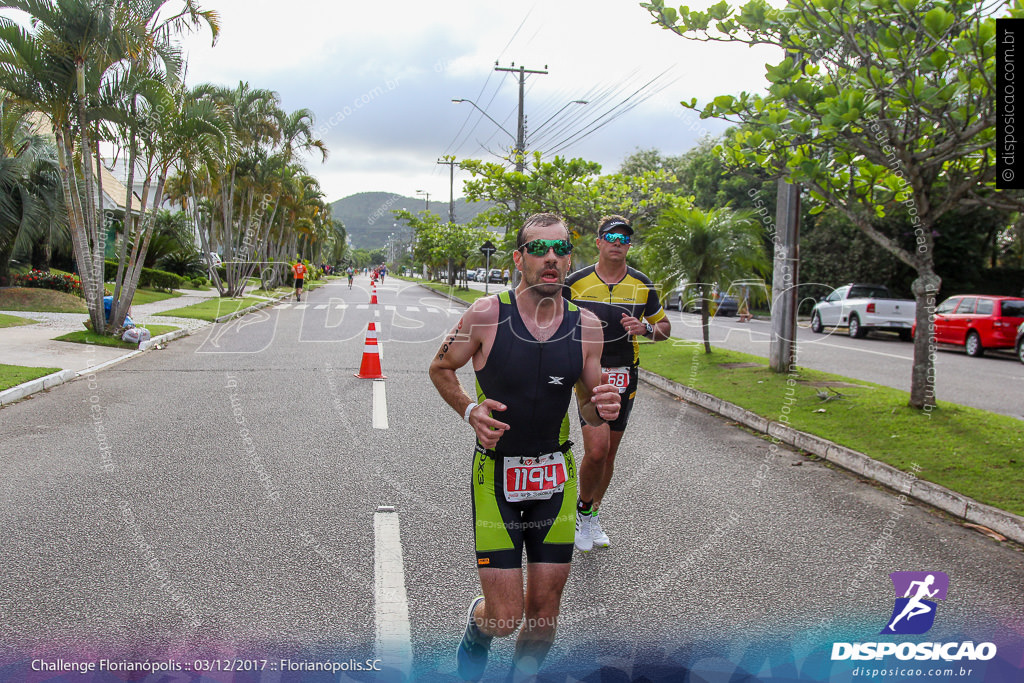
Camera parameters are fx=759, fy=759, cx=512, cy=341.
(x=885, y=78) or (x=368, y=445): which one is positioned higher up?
(x=885, y=78)

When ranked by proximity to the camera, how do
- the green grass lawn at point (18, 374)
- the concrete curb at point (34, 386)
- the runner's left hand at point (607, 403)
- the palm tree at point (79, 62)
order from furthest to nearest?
1. the palm tree at point (79, 62)
2. the green grass lawn at point (18, 374)
3. the concrete curb at point (34, 386)
4. the runner's left hand at point (607, 403)

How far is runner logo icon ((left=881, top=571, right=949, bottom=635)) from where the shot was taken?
396cm

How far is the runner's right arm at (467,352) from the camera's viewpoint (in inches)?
117

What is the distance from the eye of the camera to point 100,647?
3426mm

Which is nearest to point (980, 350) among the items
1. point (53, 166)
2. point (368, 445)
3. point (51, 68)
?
point (368, 445)

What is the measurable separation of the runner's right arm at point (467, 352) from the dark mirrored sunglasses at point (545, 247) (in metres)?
0.25

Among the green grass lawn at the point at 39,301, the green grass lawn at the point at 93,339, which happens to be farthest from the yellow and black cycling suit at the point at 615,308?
the green grass lawn at the point at 39,301

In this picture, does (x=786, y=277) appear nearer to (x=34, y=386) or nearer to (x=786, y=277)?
(x=786, y=277)

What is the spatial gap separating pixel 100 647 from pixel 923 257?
8653 millimetres

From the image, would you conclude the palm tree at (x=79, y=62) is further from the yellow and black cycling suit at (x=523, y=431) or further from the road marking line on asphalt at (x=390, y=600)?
the yellow and black cycling suit at (x=523, y=431)

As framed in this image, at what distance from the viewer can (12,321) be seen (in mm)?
17609

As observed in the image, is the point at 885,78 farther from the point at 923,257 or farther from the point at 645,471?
the point at 645,471

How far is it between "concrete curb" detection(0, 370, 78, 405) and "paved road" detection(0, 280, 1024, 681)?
67 centimetres

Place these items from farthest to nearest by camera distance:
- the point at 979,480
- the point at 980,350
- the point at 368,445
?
the point at 980,350
the point at 368,445
the point at 979,480
